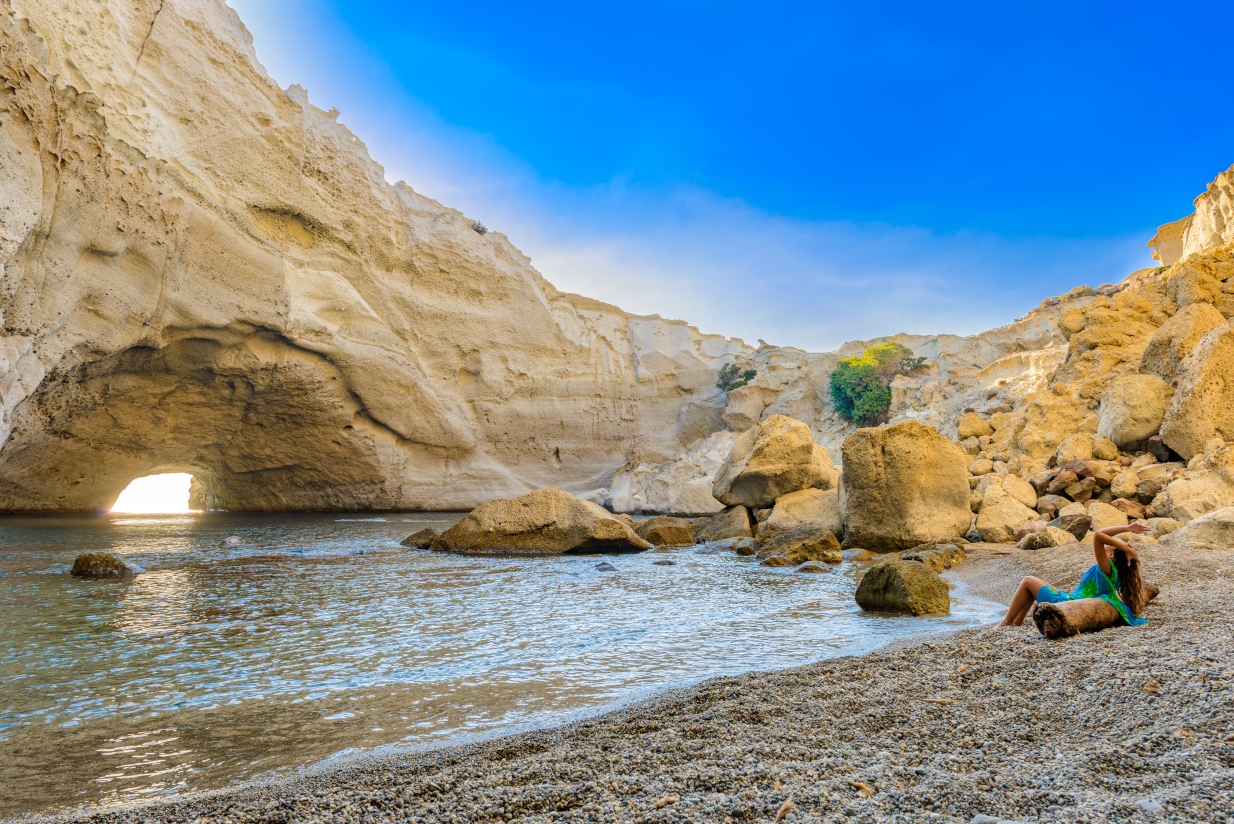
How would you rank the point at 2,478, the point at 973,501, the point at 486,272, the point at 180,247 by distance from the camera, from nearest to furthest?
1. the point at 973,501
2. the point at 180,247
3. the point at 2,478
4. the point at 486,272

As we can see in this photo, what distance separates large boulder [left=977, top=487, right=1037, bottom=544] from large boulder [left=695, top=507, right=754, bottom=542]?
557 centimetres

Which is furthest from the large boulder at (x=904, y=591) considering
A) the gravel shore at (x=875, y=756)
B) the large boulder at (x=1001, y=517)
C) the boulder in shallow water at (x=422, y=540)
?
the boulder in shallow water at (x=422, y=540)

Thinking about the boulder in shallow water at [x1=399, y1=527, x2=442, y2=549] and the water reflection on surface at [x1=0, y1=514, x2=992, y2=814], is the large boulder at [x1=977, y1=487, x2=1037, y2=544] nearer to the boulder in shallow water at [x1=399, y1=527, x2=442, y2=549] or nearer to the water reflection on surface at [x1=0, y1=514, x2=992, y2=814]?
the water reflection on surface at [x1=0, y1=514, x2=992, y2=814]

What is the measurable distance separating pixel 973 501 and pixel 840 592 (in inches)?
259

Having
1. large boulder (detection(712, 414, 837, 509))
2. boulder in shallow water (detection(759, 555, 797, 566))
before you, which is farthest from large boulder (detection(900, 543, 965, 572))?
large boulder (detection(712, 414, 837, 509))

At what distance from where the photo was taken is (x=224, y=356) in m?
20.4

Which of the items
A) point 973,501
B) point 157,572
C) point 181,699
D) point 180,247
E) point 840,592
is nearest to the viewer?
point 181,699

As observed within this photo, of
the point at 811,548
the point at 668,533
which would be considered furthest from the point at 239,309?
the point at 811,548

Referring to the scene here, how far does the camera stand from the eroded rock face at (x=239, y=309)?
13102 millimetres

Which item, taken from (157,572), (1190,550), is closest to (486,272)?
(157,572)

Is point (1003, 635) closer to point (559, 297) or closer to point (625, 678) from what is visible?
point (625, 678)

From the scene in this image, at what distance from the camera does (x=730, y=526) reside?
1683 centimetres

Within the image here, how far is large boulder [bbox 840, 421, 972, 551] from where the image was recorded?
12.2 m

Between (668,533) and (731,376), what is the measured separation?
2807 centimetres
